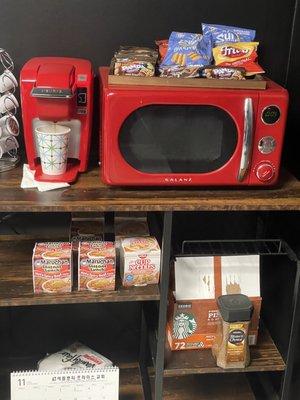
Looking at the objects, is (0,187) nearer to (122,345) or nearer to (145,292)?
(145,292)

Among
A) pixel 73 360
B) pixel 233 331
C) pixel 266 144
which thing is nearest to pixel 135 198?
pixel 266 144

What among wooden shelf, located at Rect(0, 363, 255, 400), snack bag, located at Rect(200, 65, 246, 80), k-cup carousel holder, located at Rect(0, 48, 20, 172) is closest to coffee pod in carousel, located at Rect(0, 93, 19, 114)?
k-cup carousel holder, located at Rect(0, 48, 20, 172)

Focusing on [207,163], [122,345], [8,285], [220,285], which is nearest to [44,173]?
[8,285]

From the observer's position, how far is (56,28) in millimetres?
1694

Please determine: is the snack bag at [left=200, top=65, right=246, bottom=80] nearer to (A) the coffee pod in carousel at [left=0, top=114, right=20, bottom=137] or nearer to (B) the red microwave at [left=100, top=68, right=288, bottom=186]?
(B) the red microwave at [left=100, top=68, right=288, bottom=186]

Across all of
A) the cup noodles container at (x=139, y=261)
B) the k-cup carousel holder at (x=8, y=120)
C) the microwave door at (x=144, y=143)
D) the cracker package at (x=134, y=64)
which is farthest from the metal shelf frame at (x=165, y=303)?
the k-cup carousel holder at (x=8, y=120)

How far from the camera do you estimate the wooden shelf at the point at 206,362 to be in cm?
165

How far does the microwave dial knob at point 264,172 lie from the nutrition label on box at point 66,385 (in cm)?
71

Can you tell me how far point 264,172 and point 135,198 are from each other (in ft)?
1.12

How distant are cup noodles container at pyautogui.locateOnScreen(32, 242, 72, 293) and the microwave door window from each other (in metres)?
0.31

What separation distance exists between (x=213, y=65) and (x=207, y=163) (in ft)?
0.85

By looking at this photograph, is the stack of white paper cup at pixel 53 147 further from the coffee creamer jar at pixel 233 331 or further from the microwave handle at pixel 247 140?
the coffee creamer jar at pixel 233 331

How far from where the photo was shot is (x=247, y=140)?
1.46 m

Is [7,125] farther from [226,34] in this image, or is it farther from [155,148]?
[226,34]
